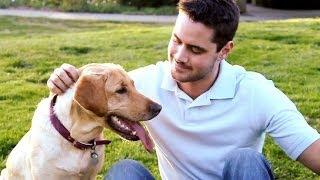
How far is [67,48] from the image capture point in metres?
9.38

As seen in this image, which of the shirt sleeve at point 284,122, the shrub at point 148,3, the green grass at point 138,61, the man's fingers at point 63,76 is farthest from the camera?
the shrub at point 148,3

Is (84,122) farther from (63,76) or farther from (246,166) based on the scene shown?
(246,166)

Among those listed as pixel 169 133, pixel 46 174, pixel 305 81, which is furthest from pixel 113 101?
pixel 305 81

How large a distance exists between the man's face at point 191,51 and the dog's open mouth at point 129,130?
0.38 meters

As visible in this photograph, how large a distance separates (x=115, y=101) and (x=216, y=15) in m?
0.77

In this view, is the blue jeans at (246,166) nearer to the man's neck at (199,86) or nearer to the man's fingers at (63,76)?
the man's neck at (199,86)

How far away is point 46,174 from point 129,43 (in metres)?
6.30

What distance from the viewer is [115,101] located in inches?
140

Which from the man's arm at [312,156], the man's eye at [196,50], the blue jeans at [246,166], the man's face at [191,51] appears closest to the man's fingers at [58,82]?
the man's face at [191,51]

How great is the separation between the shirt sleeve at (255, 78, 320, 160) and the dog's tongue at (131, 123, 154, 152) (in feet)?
2.11

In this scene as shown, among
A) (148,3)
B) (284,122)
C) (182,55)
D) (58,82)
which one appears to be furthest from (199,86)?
(148,3)

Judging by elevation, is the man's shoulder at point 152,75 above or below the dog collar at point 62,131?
above

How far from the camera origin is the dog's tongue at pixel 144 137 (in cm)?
347

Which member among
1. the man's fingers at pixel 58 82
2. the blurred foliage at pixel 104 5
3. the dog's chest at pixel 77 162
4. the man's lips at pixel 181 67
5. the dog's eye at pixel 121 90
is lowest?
the blurred foliage at pixel 104 5
